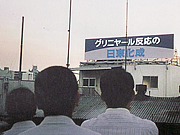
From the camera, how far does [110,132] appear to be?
1.98ft

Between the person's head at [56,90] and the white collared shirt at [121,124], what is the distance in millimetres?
167

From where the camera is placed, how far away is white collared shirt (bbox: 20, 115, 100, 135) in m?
0.42

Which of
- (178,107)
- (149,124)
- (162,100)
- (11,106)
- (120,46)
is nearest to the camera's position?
(149,124)

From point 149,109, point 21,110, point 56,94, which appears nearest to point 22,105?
point 21,110

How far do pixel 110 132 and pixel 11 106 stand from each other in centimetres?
27

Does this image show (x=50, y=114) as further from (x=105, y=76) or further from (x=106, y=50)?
(x=106, y=50)

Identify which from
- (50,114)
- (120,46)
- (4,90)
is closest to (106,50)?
(120,46)

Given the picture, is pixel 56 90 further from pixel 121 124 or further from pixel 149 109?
pixel 149 109

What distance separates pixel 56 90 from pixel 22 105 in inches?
9.3

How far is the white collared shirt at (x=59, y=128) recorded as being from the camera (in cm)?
42

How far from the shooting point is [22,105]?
0.66 metres

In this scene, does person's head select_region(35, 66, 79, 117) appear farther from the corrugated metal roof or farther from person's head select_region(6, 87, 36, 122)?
the corrugated metal roof

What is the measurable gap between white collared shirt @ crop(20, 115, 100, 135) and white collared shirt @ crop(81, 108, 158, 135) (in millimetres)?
184

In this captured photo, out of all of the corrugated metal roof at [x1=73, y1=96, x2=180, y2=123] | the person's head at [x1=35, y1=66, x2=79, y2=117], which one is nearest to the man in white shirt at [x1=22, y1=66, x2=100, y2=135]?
the person's head at [x1=35, y1=66, x2=79, y2=117]
